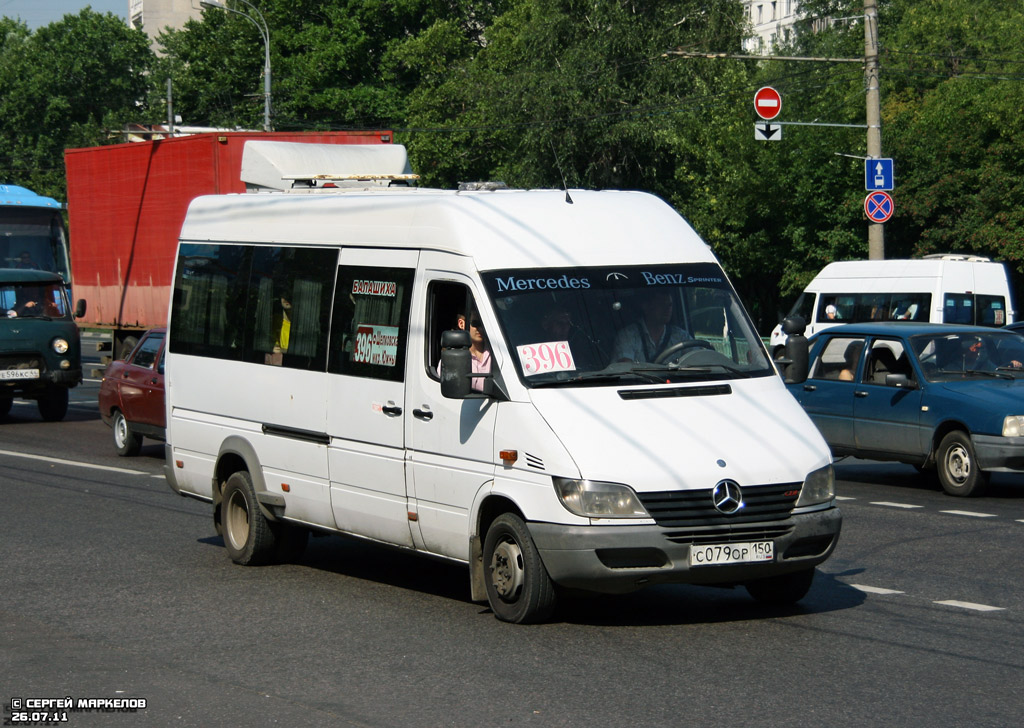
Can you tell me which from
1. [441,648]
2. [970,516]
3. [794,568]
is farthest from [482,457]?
[970,516]

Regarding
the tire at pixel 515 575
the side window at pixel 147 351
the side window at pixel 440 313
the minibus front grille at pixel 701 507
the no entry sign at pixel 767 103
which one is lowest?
the tire at pixel 515 575

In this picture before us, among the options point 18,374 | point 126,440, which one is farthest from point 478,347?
point 18,374

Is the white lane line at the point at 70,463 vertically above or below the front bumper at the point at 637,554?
below

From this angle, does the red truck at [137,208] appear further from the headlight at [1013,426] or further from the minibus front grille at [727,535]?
the minibus front grille at [727,535]

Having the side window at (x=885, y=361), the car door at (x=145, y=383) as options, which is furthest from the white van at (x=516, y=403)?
the car door at (x=145, y=383)

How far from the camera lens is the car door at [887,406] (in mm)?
14906

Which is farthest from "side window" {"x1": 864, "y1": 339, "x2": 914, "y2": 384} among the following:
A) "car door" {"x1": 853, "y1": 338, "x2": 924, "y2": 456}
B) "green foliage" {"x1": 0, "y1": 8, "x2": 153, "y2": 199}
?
"green foliage" {"x1": 0, "y1": 8, "x2": 153, "y2": 199}

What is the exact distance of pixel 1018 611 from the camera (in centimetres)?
850

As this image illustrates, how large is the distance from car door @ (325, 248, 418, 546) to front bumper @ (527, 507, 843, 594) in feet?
4.65

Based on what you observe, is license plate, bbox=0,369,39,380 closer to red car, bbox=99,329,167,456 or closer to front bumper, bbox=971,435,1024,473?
red car, bbox=99,329,167,456

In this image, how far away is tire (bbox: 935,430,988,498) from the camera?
1425 centimetres

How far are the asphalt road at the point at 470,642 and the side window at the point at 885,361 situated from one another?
11.6ft

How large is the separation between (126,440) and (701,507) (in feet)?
40.2

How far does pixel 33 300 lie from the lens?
77.4ft
